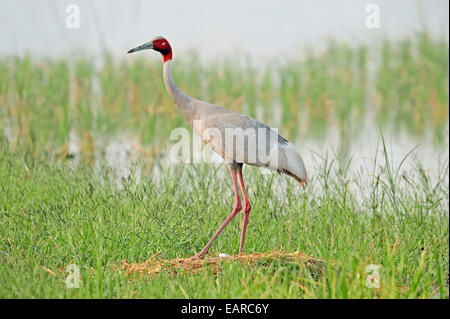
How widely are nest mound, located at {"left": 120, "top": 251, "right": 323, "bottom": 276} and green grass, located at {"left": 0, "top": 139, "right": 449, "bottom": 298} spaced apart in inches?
2.7

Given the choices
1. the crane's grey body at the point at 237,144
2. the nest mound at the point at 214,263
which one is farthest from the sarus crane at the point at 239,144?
the nest mound at the point at 214,263

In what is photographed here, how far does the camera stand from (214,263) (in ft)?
15.7

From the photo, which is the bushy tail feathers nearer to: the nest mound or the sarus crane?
the sarus crane

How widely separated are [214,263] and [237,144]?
1209 millimetres

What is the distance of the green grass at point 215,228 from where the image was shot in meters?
4.22

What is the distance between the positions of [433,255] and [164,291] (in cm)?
187

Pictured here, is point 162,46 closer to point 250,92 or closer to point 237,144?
point 237,144

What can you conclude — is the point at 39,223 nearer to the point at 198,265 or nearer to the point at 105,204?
the point at 105,204

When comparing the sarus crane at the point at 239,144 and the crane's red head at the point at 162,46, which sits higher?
the crane's red head at the point at 162,46

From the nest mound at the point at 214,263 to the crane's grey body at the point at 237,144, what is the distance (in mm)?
1054

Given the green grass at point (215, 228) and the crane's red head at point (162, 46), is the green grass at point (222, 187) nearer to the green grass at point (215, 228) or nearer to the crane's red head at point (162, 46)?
the green grass at point (215, 228)

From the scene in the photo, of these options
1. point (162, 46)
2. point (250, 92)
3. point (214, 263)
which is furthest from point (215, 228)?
point (250, 92)

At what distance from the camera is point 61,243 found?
5.16 m

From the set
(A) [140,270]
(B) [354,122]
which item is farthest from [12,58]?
(A) [140,270]
